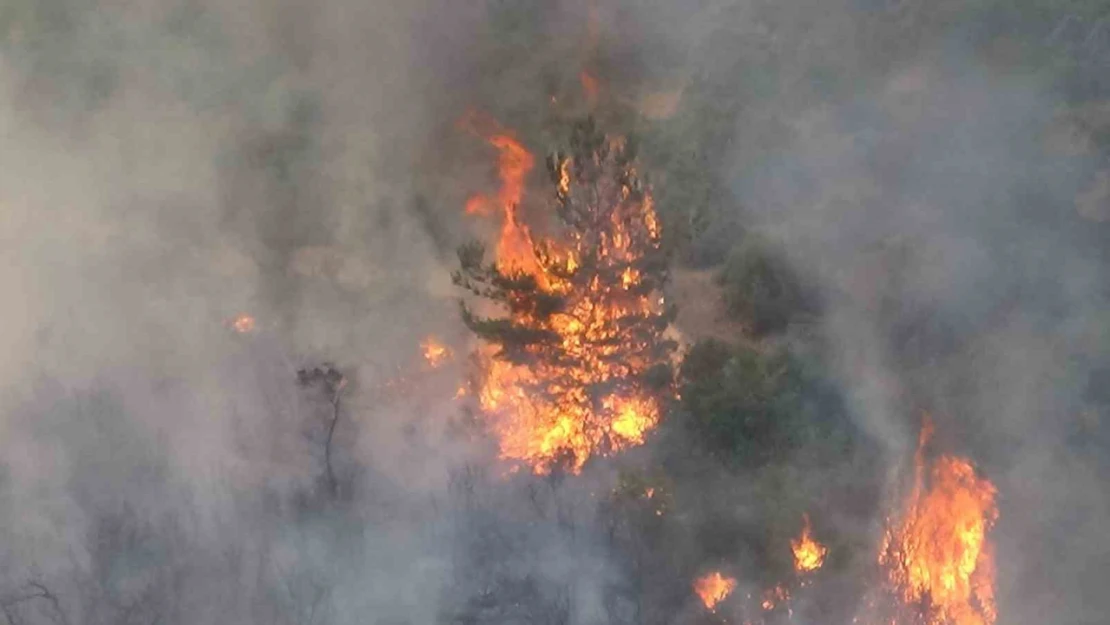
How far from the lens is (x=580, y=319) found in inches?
428

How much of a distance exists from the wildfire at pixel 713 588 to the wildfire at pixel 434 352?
13.3ft

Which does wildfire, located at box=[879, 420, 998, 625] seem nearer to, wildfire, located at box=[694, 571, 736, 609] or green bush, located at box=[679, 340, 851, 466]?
green bush, located at box=[679, 340, 851, 466]

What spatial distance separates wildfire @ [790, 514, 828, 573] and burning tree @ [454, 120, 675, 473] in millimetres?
2135

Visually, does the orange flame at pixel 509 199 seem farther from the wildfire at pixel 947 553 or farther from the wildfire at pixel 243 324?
the wildfire at pixel 947 553

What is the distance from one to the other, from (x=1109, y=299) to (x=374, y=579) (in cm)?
797

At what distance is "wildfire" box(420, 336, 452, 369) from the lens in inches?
470

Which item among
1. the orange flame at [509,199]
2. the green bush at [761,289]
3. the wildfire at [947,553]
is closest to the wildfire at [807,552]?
the wildfire at [947,553]

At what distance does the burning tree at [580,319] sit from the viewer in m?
A: 10.5

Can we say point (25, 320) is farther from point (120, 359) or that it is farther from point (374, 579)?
point (374, 579)

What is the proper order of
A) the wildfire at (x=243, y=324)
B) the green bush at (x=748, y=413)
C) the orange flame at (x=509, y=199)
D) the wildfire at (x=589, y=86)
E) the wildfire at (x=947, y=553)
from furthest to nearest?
the wildfire at (x=589, y=86) → the orange flame at (x=509, y=199) → the wildfire at (x=243, y=324) → the green bush at (x=748, y=413) → the wildfire at (x=947, y=553)

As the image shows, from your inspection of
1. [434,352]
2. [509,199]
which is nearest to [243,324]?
[434,352]

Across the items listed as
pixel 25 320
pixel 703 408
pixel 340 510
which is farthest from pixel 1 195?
pixel 703 408

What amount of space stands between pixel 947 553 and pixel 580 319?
4192mm

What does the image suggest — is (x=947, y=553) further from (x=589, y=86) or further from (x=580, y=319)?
(x=589, y=86)
